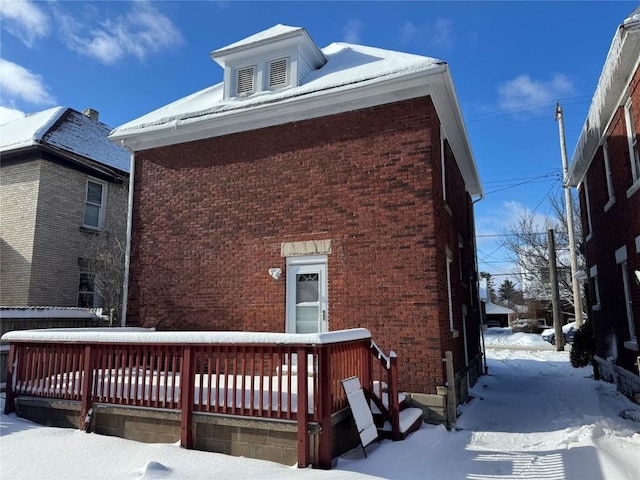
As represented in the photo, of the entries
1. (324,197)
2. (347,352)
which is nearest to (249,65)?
(324,197)

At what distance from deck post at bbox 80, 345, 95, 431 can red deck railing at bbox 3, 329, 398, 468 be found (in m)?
0.01

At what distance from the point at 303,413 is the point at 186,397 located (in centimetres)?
168

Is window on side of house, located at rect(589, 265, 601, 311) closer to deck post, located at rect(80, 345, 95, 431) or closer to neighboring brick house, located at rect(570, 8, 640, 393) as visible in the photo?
neighboring brick house, located at rect(570, 8, 640, 393)

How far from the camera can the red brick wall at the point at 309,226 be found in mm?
7949

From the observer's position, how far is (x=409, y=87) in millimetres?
8250

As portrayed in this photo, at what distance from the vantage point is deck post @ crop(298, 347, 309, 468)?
5078mm

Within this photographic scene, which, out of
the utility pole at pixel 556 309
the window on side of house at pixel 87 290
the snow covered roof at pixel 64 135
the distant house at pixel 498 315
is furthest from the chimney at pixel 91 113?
Result: the distant house at pixel 498 315

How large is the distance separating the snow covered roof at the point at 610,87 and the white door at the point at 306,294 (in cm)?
612

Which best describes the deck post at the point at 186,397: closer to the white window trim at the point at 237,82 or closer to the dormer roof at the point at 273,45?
the white window trim at the point at 237,82

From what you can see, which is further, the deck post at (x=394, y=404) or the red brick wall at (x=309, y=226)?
the red brick wall at (x=309, y=226)

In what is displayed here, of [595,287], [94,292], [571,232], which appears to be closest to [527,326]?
Result: [571,232]

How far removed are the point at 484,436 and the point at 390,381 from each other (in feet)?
5.85

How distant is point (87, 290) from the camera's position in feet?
51.8

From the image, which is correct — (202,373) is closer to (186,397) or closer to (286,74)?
(186,397)
